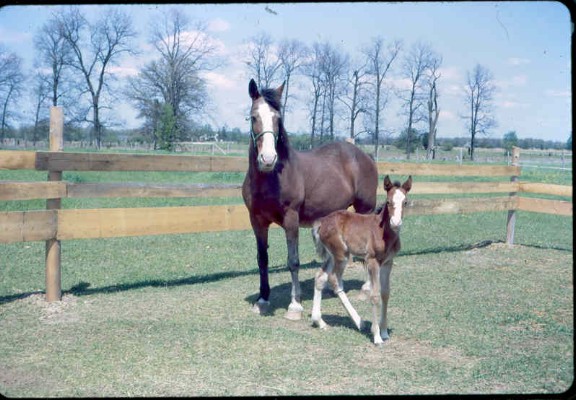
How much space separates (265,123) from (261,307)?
2.09 metres

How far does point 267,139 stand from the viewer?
192 inches

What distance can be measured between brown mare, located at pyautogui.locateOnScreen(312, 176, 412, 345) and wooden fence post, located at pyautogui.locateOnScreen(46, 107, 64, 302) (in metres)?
2.97

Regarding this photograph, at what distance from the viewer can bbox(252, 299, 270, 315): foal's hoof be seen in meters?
5.56

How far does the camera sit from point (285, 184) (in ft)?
18.2

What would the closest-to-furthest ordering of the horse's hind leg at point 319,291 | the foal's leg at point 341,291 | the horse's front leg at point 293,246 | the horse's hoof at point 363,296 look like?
1. the foal's leg at point 341,291
2. the horse's hind leg at point 319,291
3. the horse's front leg at point 293,246
4. the horse's hoof at point 363,296

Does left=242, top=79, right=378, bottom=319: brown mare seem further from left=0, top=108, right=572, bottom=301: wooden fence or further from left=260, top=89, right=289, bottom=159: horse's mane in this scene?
left=0, top=108, right=572, bottom=301: wooden fence

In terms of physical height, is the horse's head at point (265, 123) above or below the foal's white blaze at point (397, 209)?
above

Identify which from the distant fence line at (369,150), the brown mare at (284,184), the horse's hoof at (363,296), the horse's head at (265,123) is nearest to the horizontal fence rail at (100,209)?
the brown mare at (284,184)

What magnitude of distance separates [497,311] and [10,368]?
16.2ft

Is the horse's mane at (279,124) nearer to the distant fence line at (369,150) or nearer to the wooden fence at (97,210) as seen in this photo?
the wooden fence at (97,210)

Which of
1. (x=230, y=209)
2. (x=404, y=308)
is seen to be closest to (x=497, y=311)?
(x=404, y=308)

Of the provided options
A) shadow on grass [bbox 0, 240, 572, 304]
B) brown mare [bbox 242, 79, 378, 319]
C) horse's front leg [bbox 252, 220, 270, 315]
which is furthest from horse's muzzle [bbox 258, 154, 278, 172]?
shadow on grass [bbox 0, 240, 572, 304]

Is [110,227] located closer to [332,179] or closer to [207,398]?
[332,179]

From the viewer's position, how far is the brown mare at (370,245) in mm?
4645
